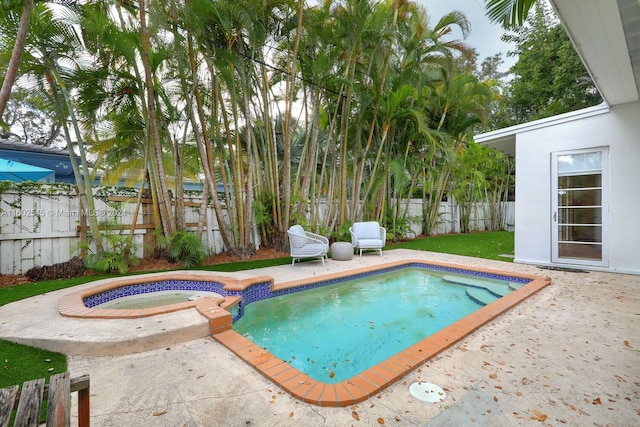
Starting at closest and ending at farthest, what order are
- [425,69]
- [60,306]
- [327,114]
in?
[60,306] → [327,114] → [425,69]

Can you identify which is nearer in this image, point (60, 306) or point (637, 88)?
point (60, 306)

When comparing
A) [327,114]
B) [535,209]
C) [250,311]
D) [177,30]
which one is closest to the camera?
[250,311]

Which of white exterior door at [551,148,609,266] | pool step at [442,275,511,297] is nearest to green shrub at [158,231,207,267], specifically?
pool step at [442,275,511,297]

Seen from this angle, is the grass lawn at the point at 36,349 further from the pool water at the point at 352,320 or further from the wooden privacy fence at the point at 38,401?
the pool water at the point at 352,320

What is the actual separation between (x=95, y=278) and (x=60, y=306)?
1.81 meters

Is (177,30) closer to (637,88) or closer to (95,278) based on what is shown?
(95,278)

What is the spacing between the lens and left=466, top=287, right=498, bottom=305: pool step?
13.9 feet

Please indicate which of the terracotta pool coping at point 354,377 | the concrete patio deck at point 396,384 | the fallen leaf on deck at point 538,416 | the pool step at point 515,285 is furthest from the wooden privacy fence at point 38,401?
the pool step at point 515,285

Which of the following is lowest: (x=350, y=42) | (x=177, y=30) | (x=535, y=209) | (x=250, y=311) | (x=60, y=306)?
(x=250, y=311)

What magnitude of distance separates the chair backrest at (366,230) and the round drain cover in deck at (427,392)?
18.6ft

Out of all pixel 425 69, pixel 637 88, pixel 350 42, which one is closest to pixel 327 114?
pixel 350 42

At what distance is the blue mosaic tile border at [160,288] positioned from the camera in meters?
3.95

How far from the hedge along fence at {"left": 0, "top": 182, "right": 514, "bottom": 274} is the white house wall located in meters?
7.77

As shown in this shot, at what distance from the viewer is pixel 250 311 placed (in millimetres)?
3836
